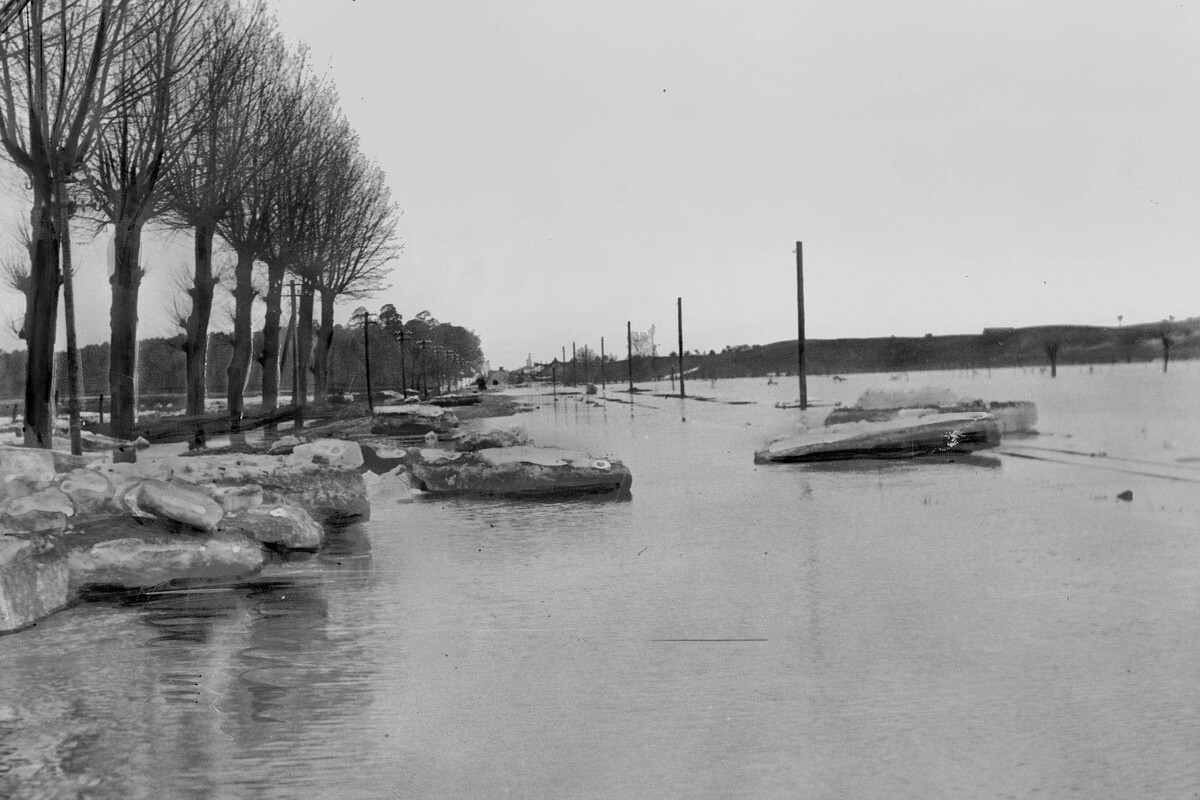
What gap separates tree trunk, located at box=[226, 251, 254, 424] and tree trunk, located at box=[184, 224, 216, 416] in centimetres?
100

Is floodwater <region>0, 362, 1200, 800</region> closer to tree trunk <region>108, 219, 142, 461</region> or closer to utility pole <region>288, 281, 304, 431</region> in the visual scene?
tree trunk <region>108, 219, 142, 461</region>

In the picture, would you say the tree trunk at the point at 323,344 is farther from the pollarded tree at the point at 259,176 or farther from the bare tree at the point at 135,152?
the bare tree at the point at 135,152

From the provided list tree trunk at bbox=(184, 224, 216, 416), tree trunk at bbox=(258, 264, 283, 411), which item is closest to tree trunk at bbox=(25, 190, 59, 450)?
tree trunk at bbox=(184, 224, 216, 416)

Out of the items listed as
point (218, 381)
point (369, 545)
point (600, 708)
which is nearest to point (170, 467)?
point (369, 545)

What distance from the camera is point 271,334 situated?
148ft

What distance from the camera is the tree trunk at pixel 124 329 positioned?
28234 mm

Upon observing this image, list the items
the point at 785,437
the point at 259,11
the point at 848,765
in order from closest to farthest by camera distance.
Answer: the point at 848,765, the point at 785,437, the point at 259,11

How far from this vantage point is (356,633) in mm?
6324

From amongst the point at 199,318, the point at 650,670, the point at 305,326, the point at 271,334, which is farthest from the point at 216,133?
the point at 650,670

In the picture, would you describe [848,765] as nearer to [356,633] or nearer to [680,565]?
[356,633]

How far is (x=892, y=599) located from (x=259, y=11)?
2770 centimetres

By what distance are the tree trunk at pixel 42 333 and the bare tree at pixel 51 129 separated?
0.06ft

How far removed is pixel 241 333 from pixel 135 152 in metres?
13.3

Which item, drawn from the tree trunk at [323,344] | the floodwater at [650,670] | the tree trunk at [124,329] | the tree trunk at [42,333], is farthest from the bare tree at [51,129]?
the tree trunk at [323,344]
